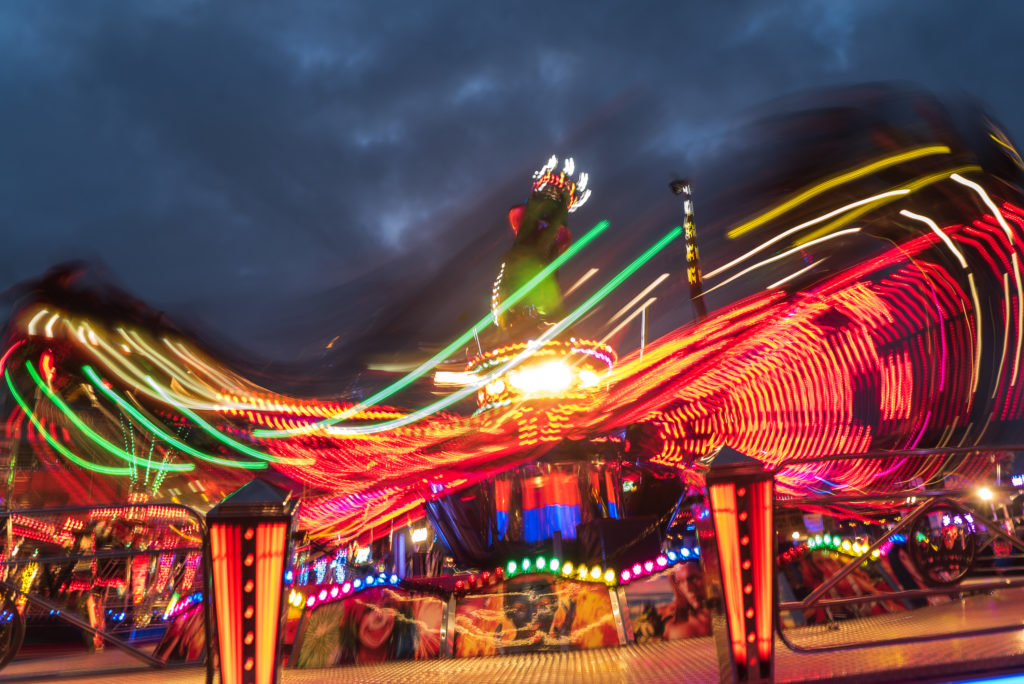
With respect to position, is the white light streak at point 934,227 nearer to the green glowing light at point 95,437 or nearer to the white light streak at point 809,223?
the white light streak at point 809,223

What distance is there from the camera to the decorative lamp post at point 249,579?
3.36 m

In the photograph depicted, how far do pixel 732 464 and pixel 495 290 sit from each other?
370 inches

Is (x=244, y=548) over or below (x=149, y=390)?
below

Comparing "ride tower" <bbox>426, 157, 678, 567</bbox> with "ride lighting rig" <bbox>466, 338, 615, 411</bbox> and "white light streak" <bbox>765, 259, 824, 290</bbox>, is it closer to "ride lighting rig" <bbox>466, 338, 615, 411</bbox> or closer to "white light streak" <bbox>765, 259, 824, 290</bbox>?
"ride lighting rig" <bbox>466, 338, 615, 411</bbox>

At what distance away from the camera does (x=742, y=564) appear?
3.65m

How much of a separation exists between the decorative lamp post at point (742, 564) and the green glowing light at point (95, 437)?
10712mm

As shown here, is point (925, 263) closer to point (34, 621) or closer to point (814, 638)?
point (814, 638)

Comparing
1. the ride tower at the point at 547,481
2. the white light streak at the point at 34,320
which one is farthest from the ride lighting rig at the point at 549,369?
the white light streak at the point at 34,320

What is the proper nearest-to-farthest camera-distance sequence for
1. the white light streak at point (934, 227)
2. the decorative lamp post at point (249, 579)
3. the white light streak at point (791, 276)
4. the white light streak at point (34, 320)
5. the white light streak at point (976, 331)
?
1. the decorative lamp post at point (249, 579)
2. the white light streak at point (34, 320)
3. the white light streak at point (934, 227)
4. the white light streak at point (976, 331)
5. the white light streak at point (791, 276)

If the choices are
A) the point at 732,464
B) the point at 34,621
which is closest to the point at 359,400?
the point at 34,621

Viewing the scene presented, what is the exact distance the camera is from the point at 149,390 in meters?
10.2

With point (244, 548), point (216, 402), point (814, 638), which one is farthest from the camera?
point (216, 402)

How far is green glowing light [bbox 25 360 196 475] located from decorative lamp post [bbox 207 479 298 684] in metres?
8.76

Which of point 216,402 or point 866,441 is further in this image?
point 866,441
